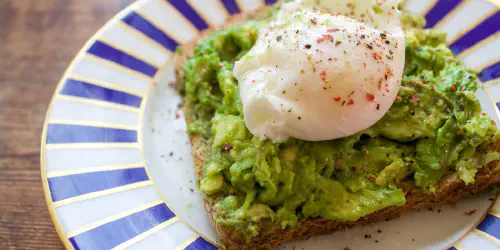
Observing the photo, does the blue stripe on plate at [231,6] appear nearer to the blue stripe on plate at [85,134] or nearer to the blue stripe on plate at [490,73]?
the blue stripe on plate at [85,134]

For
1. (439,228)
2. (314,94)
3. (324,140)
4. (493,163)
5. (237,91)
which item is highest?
(237,91)

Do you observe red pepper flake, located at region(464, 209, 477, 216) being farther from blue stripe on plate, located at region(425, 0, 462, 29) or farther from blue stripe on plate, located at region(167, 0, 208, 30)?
blue stripe on plate, located at region(167, 0, 208, 30)

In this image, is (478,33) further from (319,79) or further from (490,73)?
(319,79)

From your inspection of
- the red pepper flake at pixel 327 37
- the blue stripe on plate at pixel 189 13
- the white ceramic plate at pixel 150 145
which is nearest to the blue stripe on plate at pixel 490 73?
the white ceramic plate at pixel 150 145

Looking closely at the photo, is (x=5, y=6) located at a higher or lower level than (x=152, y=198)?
higher

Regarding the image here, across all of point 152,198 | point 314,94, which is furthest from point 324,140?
point 152,198

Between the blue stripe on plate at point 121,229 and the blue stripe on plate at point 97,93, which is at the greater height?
the blue stripe on plate at point 97,93

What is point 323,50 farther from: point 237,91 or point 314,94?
point 237,91

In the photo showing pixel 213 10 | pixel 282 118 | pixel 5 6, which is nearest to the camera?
pixel 282 118
